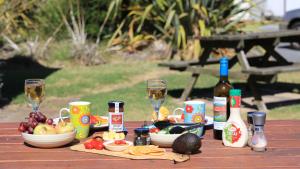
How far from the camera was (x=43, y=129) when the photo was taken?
284 centimetres

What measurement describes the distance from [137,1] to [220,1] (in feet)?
6.14

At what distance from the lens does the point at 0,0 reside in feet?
27.3

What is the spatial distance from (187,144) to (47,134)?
670mm

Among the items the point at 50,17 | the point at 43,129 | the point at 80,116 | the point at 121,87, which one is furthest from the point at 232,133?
the point at 50,17

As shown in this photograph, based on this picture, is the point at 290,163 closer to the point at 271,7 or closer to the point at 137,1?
the point at 137,1

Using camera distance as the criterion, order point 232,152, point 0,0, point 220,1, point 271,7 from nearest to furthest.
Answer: point 232,152
point 0,0
point 220,1
point 271,7

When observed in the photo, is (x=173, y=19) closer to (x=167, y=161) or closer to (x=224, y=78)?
(x=224, y=78)

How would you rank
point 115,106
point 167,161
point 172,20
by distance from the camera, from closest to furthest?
point 167,161
point 115,106
point 172,20

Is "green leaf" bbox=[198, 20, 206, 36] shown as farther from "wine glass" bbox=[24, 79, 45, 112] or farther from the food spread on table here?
"wine glass" bbox=[24, 79, 45, 112]

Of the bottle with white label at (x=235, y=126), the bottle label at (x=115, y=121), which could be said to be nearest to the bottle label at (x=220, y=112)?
the bottle with white label at (x=235, y=126)

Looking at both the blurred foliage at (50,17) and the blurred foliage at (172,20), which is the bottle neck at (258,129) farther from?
the blurred foliage at (50,17)

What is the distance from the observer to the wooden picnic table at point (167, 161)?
2504 millimetres

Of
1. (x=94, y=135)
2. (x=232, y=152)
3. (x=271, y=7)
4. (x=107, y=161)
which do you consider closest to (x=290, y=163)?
(x=232, y=152)

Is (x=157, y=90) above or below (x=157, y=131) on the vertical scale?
above
